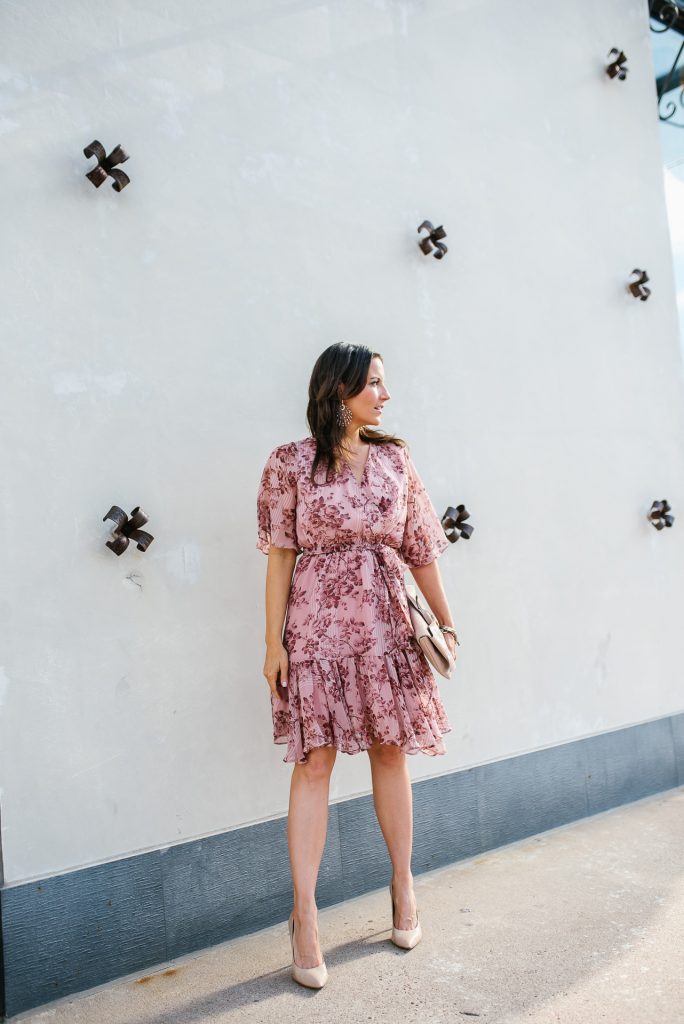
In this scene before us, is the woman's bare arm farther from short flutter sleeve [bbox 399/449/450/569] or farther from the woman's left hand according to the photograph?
the woman's left hand

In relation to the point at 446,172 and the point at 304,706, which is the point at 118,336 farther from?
the point at 446,172

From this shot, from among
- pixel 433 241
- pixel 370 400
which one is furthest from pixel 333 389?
pixel 433 241

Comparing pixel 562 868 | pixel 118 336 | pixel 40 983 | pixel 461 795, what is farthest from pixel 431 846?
pixel 118 336

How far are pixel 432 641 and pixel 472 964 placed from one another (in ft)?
2.58

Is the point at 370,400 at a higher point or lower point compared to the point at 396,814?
higher

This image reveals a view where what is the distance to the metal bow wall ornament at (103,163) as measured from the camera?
2.24 m

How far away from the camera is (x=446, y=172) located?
3195 millimetres

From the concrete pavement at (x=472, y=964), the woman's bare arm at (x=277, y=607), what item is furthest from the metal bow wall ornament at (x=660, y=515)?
the woman's bare arm at (x=277, y=607)

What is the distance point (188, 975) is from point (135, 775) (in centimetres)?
50

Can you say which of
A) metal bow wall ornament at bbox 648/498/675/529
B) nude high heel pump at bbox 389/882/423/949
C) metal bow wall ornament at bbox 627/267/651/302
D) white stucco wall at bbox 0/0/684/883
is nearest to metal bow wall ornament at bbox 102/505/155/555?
white stucco wall at bbox 0/0/684/883

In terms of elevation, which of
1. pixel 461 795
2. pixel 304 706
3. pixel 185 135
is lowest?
pixel 461 795

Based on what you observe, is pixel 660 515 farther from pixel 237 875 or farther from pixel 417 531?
pixel 237 875

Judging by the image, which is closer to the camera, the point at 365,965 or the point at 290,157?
the point at 365,965

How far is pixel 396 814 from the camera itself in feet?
7.52
